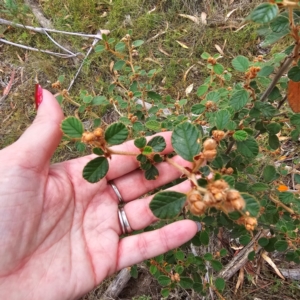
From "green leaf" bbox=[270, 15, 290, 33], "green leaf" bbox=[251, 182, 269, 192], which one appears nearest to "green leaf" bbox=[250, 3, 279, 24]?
"green leaf" bbox=[270, 15, 290, 33]

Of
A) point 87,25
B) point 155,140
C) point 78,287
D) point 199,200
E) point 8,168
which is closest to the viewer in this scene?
point 199,200

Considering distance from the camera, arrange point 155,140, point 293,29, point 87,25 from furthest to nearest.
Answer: point 87,25 → point 155,140 → point 293,29

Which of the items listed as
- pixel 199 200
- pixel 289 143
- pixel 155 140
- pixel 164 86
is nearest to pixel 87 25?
pixel 164 86

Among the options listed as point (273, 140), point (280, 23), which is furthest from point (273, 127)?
point (280, 23)

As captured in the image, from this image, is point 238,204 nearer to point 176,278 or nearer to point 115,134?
point 115,134

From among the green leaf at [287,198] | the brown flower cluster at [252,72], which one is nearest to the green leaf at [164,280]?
the green leaf at [287,198]

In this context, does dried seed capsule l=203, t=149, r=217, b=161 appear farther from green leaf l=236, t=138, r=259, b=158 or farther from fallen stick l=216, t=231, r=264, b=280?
fallen stick l=216, t=231, r=264, b=280

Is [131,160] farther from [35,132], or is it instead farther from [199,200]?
[199,200]
